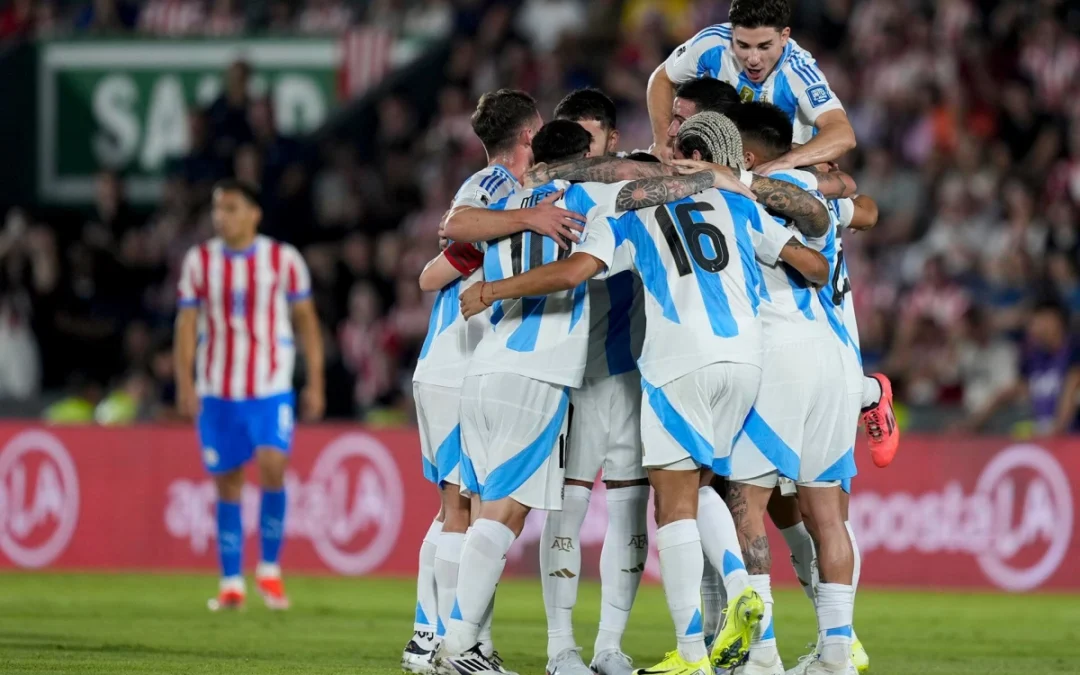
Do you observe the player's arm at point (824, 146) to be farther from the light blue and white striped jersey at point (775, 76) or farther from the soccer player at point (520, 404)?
the soccer player at point (520, 404)

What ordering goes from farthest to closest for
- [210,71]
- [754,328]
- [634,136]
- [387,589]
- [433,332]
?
1. [210,71]
2. [634,136]
3. [387,589]
4. [433,332]
5. [754,328]

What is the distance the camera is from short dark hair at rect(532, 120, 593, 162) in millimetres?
7742

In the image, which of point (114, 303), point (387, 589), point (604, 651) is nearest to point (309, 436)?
point (387, 589)

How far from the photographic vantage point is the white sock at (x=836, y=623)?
7.66 m

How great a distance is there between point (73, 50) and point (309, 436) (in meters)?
8.11

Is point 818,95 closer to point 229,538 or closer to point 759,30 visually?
point 759,30

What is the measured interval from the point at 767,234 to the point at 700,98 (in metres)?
0.86

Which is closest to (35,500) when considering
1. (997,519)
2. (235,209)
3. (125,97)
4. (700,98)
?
(235,209)

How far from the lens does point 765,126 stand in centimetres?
Result: 804

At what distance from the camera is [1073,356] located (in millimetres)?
14102

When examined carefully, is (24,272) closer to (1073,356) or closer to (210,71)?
(210,71)

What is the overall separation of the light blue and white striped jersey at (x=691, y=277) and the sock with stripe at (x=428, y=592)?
1597mm

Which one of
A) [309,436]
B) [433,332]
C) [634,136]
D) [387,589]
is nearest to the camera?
[433,332]

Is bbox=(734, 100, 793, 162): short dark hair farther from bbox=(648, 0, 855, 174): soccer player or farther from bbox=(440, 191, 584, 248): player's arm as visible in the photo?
bbox=(440, 191, 584, 248): player's arm
